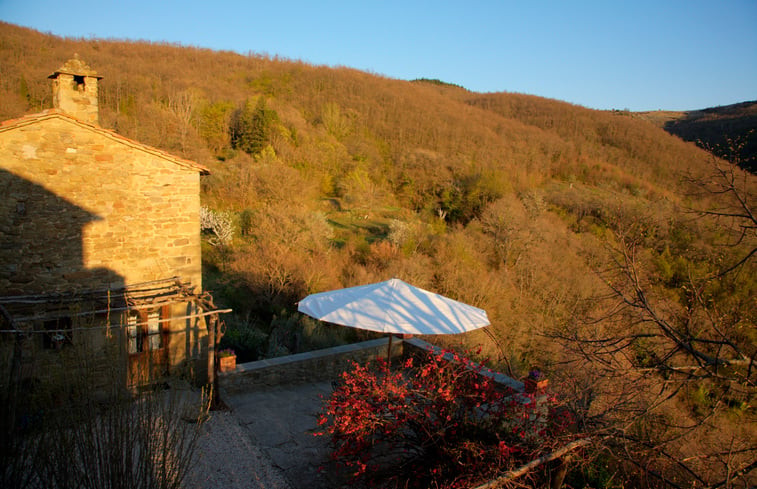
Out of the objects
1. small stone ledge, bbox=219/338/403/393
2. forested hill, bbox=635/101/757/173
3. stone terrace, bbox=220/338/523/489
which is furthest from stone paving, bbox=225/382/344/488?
forested hill, bbox=635/101/757/173

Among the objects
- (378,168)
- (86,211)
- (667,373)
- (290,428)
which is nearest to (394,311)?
(290,428)

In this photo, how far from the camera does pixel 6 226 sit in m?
6.80

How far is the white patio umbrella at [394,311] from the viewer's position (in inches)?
231

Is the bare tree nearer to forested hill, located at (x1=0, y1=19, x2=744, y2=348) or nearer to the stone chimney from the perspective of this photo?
forested hill, located at (x1=0, y1=19, x2=744, y2=348)

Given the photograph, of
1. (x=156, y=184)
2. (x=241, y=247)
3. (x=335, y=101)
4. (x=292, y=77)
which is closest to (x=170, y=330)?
(x=156, y=184)

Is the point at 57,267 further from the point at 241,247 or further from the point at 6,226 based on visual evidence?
the point at 241,247

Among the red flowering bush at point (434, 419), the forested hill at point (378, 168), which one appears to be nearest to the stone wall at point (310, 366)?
the red flowering bush at point (434, 419)

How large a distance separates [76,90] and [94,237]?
2958 millimetres

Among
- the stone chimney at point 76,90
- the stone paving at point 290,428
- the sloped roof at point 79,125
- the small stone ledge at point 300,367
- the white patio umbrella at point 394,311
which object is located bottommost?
the stone paving at point 290,428

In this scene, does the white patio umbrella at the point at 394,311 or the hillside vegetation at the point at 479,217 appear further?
the white patio umbrella at the point at 394,311

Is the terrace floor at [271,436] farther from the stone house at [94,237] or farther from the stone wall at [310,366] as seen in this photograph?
the stone house at [94,237]

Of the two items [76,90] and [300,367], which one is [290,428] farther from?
[76,90]

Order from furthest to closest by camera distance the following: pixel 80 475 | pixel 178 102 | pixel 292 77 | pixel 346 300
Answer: pixel 292 77 < pixel 178 102 < pixel 346 300 < pixel 80 475

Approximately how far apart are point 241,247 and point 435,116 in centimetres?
3550
